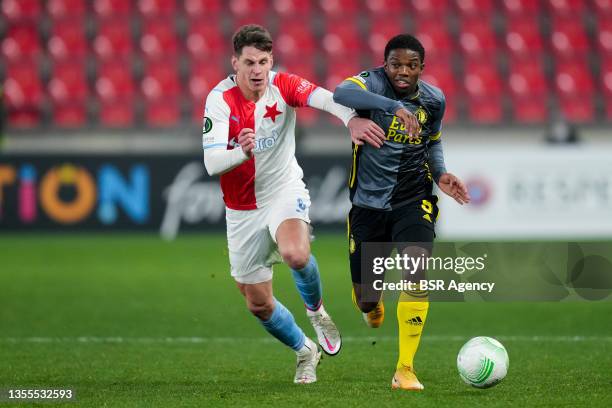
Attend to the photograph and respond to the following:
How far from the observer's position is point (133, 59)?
19.2 metres

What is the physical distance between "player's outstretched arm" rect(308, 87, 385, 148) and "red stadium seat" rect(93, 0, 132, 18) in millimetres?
14030

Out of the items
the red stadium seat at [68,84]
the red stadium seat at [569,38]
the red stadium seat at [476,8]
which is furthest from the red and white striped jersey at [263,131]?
the red stadium seat at [569,38]

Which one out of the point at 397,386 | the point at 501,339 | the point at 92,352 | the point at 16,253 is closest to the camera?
the point at 397,386

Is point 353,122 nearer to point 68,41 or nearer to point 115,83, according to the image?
point 115,83

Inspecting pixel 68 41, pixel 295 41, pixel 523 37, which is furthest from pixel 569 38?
pixel 68 41

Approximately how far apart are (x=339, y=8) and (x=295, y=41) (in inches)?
47.8

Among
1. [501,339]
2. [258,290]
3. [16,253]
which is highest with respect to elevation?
[258,290]

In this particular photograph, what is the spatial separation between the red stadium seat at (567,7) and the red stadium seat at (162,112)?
24.9 feet

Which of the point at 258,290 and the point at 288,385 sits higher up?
the point at 258,290

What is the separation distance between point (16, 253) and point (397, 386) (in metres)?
9.75

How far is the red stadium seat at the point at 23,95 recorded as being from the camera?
1797cm

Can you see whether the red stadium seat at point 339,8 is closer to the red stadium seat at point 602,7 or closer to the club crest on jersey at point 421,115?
the red stadium seat at point 602,7

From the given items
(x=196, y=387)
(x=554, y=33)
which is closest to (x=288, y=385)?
(x=196, y=387)

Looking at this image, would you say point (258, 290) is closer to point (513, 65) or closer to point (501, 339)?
point (501, 339)
